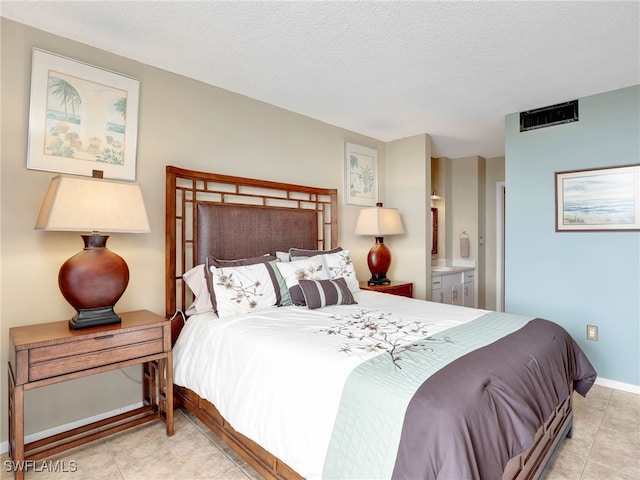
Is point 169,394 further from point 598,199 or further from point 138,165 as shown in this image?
point 598,199

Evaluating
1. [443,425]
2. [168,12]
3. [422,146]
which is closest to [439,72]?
[422,146]

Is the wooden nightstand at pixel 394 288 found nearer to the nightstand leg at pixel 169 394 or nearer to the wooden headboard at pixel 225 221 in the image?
the wooden headboard at pixel 225 221

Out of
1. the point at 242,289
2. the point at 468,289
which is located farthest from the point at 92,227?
the point at 468,289

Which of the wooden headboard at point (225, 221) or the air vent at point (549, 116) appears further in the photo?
the air vent at point (549, 116)

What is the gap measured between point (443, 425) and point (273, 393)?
78 centimetres

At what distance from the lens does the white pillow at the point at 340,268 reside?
2.95m

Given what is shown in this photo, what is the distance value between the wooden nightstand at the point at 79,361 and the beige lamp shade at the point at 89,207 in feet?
1.90

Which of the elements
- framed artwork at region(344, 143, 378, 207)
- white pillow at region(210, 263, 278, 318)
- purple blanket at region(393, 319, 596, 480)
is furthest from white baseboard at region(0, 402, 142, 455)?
framed artwork at region(344, 143, 378, 207)

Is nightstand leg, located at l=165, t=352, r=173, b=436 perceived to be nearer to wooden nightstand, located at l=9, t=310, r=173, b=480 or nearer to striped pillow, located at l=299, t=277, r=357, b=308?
wooden nightstand, located at l=9, t=310, r=173, b=480

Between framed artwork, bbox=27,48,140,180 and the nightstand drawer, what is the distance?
100cm

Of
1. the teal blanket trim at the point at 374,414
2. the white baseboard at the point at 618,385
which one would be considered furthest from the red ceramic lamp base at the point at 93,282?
the white baseboard at the point at 618,385

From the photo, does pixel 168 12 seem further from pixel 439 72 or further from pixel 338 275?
→ pixel 338 275

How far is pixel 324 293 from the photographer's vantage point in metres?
2.56

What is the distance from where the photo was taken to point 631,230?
9.52ft
